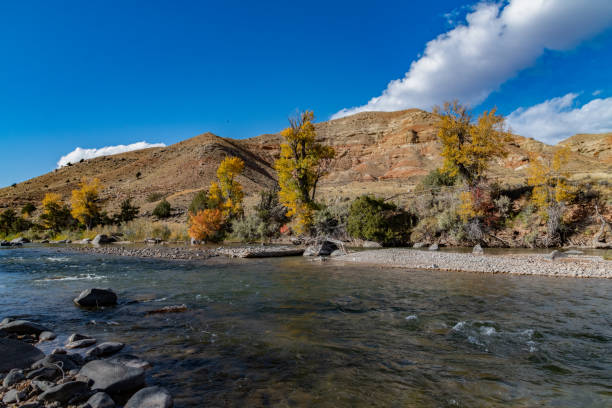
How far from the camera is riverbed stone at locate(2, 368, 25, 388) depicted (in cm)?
400

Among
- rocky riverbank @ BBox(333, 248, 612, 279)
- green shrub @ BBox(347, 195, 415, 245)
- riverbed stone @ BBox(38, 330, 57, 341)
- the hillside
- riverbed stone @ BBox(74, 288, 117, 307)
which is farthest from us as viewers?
the hillside

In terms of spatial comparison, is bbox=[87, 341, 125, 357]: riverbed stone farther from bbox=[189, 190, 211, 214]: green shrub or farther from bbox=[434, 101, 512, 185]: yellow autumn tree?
bbox=[189, 190, 211, 214]: green shrub

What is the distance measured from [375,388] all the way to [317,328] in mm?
2541

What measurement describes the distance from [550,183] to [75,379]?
96.3ft

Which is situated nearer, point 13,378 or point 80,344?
point 13,378

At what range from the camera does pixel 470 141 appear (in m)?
28.1

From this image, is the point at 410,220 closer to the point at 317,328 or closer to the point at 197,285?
the point at 197,285

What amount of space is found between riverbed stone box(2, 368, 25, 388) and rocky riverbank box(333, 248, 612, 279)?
1371 cm

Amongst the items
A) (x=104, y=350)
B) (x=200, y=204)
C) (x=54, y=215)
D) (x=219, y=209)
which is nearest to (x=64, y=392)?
(x=104, y=350)

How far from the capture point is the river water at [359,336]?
418 centimetres

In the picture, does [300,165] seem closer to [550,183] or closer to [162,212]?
[550,183]

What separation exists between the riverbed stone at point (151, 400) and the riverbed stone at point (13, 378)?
173 centimetres

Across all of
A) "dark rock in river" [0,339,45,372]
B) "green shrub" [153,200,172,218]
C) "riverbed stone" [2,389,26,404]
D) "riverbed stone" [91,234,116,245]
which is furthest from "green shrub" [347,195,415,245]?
"green shrub" [153,200,172,218]

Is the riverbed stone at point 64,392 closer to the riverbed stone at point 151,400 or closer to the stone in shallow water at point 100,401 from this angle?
the stone in shallow water at point 100,401
